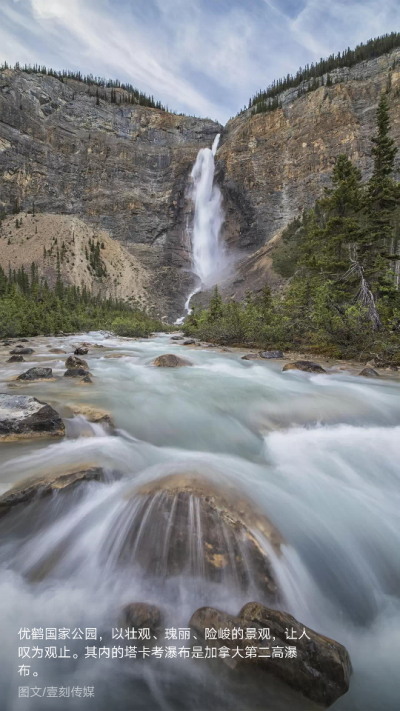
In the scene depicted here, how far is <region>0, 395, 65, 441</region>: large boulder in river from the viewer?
13.7 ft

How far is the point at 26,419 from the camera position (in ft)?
14.1

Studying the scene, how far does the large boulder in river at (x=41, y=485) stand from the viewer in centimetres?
291

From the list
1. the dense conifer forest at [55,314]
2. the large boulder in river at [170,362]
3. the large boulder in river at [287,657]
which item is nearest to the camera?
the large boulder in river at [287,657]

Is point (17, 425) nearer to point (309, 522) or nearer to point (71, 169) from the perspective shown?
point (309, 522)

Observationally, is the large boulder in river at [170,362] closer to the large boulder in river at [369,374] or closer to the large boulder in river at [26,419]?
the large boulder in river at [369,374]

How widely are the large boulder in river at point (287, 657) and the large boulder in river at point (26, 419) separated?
3.25m

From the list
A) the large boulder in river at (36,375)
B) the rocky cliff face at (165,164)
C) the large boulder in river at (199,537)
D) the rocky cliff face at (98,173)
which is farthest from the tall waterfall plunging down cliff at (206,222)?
the large boulder in river at (199,537)

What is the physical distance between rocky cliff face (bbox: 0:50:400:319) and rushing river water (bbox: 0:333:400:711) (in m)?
46.7

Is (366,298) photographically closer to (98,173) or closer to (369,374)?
(369,374)

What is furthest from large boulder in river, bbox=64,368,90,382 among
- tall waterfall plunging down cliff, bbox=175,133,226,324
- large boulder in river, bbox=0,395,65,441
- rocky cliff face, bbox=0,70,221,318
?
tall waterfall plunging down cliff, bbox=175,133,226,324

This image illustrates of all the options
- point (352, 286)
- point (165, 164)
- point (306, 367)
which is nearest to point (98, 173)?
point (165, 164)

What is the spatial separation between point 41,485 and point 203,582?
5.96 feet

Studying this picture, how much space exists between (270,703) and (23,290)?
51.6 metres

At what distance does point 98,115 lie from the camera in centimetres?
7912
